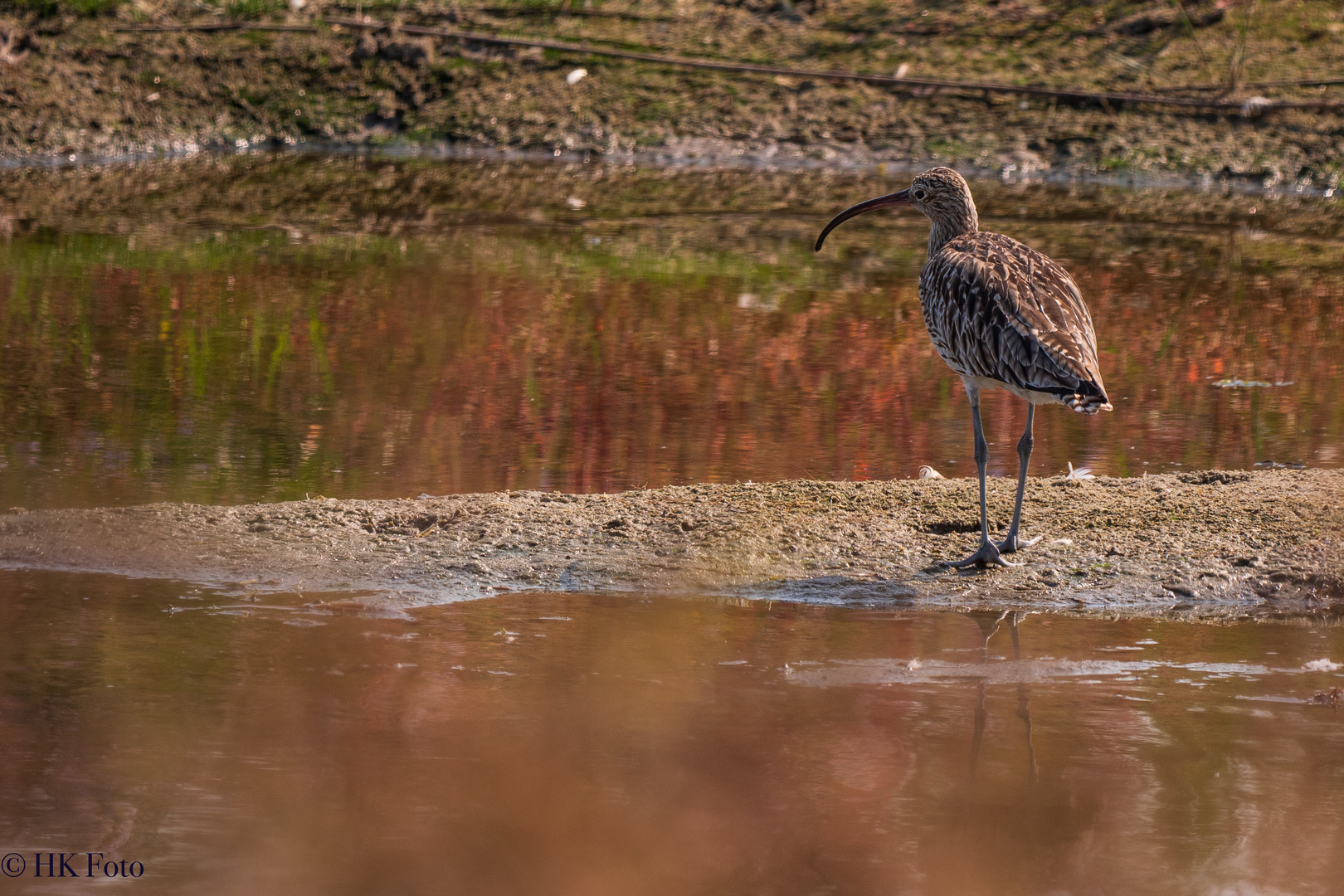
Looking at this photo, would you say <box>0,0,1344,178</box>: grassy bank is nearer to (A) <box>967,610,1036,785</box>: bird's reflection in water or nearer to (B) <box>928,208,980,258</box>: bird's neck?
(B) <box>928,208,980,258</box>: bird's neck

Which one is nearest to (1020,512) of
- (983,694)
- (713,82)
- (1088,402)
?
(1088,402)

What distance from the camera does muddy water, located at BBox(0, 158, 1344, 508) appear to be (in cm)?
643

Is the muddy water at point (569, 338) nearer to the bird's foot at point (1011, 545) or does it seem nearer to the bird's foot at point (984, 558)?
the bird's foot at point (1011, 545)

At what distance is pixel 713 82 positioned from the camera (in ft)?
49.7

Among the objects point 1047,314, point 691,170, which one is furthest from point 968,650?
point 691,170

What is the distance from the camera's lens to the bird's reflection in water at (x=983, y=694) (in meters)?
3.75

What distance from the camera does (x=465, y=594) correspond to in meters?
4.80

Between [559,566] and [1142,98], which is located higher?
[1142,98]

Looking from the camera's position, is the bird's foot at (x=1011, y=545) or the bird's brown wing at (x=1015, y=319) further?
the bird's foot at (x=1011, y=545)

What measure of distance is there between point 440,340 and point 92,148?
7.51 metres

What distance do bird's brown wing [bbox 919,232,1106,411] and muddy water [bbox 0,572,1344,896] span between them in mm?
788

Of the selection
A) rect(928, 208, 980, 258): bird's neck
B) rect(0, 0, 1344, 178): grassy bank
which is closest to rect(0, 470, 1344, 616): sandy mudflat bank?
rect(928, 208, 980, 258): bird's neck

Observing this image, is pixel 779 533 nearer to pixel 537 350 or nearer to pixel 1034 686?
pixel 1034 686

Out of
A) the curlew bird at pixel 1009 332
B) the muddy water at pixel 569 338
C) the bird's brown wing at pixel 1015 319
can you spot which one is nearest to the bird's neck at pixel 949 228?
the curlew bird at pixel 1009 332
